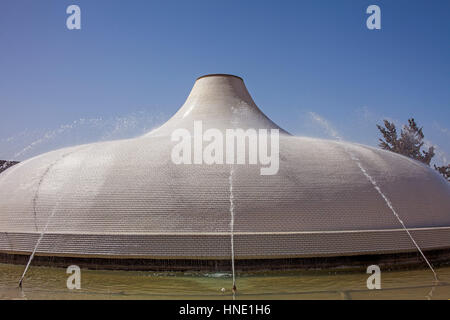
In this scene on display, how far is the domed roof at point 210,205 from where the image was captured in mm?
9000

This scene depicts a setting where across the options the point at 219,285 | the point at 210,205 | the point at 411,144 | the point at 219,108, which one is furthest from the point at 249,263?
the point at 411,144

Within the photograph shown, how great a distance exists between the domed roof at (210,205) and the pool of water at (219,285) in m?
0.44

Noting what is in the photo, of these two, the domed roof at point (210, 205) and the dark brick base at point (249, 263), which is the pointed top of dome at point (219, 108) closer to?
the domed roof at point (210, 205)

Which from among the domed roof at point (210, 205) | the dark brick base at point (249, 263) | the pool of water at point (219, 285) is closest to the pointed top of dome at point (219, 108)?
the domed roof at point (210, 205)

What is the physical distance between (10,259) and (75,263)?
199cm

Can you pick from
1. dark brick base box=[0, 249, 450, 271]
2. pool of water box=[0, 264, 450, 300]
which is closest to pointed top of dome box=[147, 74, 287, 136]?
dark brick base box=[0, 249, 450, 271]

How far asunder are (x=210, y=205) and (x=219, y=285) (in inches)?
79.1

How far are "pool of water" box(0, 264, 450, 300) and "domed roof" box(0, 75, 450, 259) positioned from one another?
438 millimetres

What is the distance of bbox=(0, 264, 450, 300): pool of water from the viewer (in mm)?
7133

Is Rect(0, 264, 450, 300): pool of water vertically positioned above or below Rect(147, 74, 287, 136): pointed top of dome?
below

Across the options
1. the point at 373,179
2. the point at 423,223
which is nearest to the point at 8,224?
the point at 373,179

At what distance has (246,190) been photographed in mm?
9648

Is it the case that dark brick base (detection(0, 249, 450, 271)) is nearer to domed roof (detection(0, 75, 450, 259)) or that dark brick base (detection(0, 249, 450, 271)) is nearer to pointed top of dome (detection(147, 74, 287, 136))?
domed roof (detection(0, 75, 450, 259))

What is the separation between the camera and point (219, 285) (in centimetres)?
786
